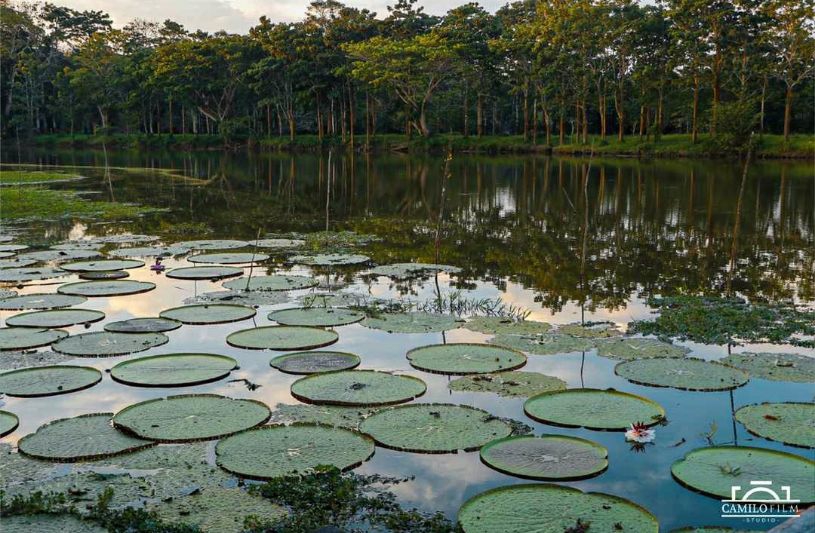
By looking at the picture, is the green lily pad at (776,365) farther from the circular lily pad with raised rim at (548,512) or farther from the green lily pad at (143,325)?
the green lily pad at (143,325)

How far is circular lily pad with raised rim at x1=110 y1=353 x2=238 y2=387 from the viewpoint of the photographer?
6.26 m

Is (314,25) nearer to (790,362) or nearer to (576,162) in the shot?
(576,162)

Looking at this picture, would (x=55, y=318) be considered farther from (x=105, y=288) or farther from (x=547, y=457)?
(x=547, y=457)

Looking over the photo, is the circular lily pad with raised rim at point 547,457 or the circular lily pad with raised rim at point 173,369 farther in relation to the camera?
the circular lily pad with raised rim at point 173,369

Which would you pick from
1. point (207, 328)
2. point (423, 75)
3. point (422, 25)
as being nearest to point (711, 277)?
point (207, 328)

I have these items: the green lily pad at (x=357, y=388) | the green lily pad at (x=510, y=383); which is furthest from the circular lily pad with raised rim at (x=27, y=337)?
the green lily pad at (x=510, y=383)

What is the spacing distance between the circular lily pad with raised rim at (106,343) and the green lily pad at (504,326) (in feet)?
10.4

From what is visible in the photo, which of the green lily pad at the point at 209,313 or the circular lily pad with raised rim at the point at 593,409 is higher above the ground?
the green lily pad at the point at 209,313

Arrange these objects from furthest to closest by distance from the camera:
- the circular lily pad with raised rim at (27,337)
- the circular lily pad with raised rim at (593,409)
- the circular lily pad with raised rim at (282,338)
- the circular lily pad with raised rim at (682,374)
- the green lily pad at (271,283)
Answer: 1. the green lily pad at (271,283)
2. the circular lily pad with raised rim at (282,338)
3. the circular lily pad with raised rim at (27,337)
4. the circular lily pad with raised rim at (682,374)
5. the circular lily pad with raised rim at (593,409)

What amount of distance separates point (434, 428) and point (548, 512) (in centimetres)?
135

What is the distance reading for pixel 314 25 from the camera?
5606cm

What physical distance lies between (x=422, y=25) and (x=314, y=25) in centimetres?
815

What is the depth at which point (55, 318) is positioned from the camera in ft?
26.6

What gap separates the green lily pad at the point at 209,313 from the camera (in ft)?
26.8
